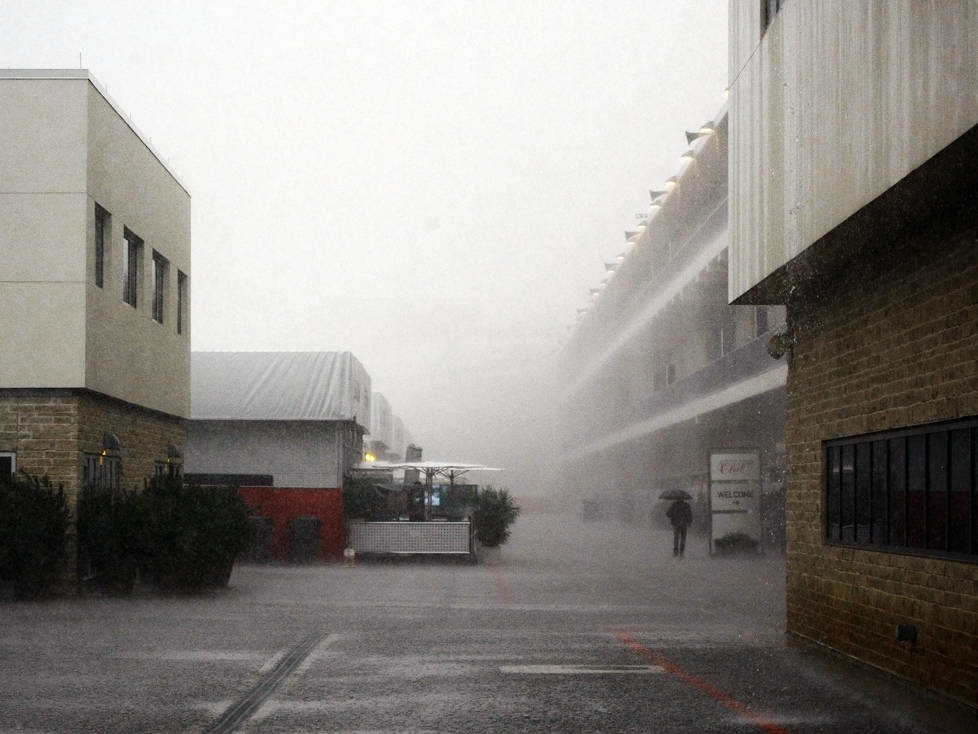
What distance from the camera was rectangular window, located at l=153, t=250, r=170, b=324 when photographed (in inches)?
989

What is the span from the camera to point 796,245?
11.8 metres

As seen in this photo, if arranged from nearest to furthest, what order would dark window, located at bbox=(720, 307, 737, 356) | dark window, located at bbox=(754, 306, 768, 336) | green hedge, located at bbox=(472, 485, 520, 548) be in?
1. green hedge, located at bbox=(472, 485, 520, 548)
2. dark window, located at bbox=(754, 306, 768, 336)
3. dark window, located at bbox=(720, 307, 737, 356)

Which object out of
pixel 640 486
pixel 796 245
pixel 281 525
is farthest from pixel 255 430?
pixel 640 486

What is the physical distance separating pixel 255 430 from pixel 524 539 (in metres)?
14.2

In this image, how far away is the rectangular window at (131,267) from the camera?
74.3 feet

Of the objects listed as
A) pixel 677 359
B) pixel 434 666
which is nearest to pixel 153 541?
pixel 434 666

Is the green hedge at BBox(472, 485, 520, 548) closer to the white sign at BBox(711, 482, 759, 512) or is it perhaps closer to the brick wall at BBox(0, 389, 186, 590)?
the white sign at BBox(711, 482, 759, 512)

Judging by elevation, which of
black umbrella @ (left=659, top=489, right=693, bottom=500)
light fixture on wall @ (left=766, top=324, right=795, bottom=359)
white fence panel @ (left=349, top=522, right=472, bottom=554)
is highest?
light fixture on wall @ (left=766, top=324, right=795, bottom=359)

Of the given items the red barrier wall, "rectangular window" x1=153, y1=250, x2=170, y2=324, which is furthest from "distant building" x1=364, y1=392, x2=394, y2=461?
"rectangular window" x1=153, y1=250, x2=170, y2=324

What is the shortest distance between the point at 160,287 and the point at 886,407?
17329 mm

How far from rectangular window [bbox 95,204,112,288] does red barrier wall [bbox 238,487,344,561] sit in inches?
409

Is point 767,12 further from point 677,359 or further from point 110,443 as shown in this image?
point 677,359

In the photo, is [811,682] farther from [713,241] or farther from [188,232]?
[713,241]

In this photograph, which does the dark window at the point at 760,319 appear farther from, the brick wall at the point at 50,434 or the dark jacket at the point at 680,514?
the brick wall at the point at 50,434
